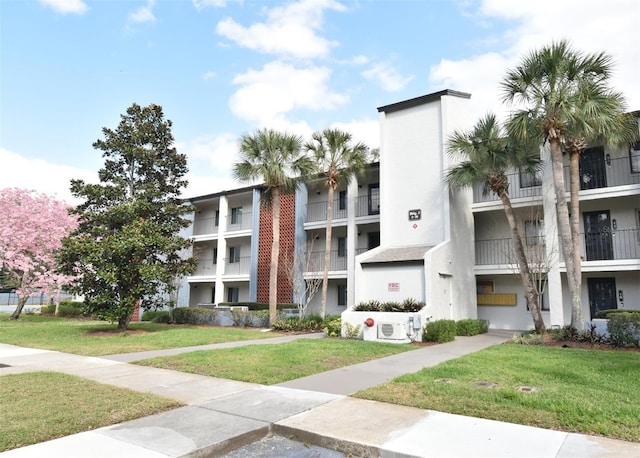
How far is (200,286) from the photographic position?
31516 millimetres

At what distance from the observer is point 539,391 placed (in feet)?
23.3

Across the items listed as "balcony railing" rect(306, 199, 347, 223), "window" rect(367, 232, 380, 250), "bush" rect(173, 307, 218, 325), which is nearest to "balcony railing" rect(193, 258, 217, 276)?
"bush" rect(173, 307, 218, 325)

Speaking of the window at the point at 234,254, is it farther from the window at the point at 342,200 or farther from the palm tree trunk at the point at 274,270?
the palm tree trunk at the point at 274,270

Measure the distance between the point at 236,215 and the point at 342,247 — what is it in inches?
335

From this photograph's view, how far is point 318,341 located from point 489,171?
893cm

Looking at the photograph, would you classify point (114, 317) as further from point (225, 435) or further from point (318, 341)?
point (225, 435)

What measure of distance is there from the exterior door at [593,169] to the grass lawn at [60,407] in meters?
18.0

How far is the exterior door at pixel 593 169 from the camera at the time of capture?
17.9 metres

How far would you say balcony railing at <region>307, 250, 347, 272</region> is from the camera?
24341 millimetres

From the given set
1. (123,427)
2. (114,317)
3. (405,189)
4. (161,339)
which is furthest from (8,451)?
(405,189)

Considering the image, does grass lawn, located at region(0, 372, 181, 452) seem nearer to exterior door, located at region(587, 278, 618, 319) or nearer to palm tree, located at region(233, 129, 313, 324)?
palm tree, located at region(233, 129, 313, 324)

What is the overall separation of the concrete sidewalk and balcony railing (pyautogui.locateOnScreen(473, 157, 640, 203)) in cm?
1426

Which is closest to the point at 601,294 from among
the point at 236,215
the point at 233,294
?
the point at 233,294

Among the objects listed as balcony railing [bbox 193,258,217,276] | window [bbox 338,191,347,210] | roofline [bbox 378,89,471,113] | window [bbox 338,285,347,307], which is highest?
roofline [bbox 378,89,471,113]
